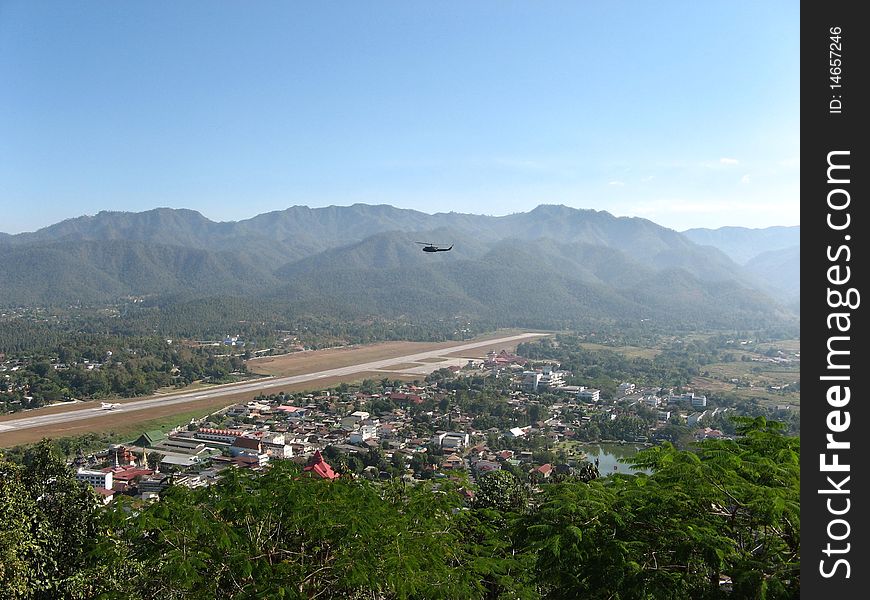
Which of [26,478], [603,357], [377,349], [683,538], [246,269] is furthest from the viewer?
[246,269]

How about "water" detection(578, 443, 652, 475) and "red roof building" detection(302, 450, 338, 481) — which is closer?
"red roof building" detection(302, 450, 338, 481)

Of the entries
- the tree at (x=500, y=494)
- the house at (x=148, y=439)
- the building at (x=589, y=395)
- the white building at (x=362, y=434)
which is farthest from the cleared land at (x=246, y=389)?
the tree at (x=500, y=494)

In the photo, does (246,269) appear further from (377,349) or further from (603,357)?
(603,357)

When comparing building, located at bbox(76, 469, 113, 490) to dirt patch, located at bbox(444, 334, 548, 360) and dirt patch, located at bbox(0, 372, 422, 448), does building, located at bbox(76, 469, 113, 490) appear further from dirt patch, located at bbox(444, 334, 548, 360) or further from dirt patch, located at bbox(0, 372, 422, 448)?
dirt patch, located at bbox(444, 334, 548, 360)

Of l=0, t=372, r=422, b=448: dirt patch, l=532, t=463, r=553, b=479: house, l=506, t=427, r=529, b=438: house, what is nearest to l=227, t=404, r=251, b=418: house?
l=0, t=372, r=422, b=448: dirt patch

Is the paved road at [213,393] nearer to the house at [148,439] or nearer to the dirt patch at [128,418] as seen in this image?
the dirt patch at [128,418]
